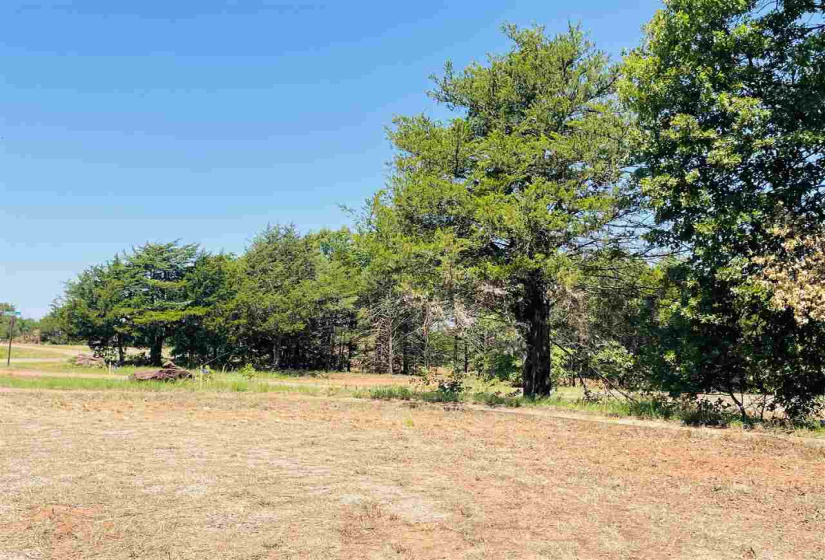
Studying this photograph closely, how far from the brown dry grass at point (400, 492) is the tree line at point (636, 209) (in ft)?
9.86

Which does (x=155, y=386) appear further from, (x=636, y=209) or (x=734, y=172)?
(x=734, y=172)

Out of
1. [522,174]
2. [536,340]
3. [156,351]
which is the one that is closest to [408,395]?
[536,340]

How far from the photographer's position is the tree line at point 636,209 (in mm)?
13359

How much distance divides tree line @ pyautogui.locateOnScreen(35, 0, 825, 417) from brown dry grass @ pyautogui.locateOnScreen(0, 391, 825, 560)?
9.86 ft

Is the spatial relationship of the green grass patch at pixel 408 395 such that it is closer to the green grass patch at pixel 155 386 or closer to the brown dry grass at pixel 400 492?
the green grass patch at pixel 155 386

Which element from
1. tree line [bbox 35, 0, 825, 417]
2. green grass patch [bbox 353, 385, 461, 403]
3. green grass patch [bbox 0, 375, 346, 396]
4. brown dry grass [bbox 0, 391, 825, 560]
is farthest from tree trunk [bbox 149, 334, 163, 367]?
brown dry grass [bbox 0, 391, 825, 560]

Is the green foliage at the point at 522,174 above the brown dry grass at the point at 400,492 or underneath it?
above

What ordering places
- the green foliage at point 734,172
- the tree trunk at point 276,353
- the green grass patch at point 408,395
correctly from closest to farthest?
1. the green foliage at point 734,172
2. the green grass patch at point 408,395
3. the tree trunk at point 276,353

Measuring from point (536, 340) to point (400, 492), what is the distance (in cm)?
1259

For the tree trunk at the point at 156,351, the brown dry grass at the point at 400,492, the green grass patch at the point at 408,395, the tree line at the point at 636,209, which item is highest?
the tree line at the point at 636,209

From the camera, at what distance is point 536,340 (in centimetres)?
1966

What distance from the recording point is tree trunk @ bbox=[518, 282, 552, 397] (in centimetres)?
1953

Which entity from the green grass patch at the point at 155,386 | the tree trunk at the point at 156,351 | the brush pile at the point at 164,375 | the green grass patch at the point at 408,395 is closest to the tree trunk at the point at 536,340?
the green grass patch at the point at 408,395

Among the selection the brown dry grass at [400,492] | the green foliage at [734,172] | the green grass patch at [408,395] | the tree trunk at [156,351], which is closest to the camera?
the brown dry grass at [400,492]
